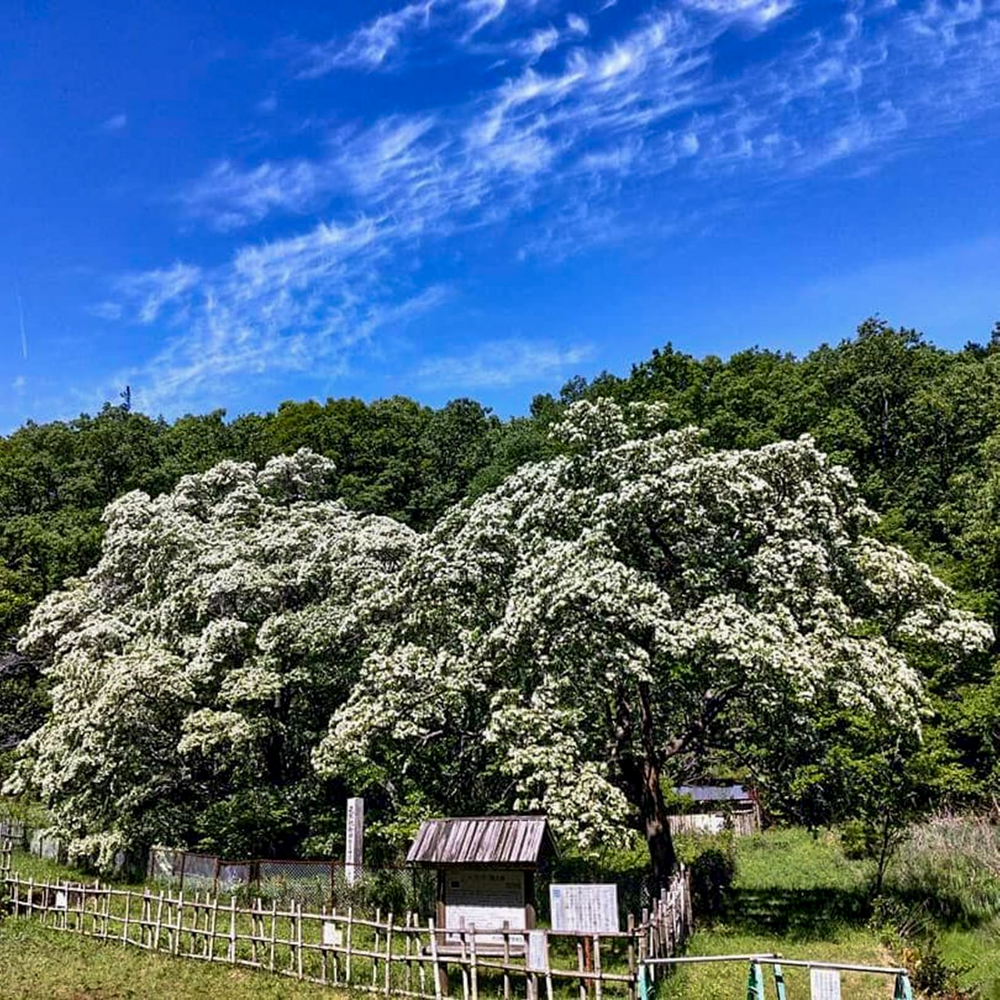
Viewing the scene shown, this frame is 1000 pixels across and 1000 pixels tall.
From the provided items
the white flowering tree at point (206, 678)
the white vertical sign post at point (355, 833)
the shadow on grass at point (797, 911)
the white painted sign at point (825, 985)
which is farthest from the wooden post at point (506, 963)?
the white flowering tree at point (206, 678)

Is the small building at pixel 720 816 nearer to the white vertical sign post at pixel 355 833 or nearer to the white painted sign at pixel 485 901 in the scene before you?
the white vertical sign post at pixel 355 833

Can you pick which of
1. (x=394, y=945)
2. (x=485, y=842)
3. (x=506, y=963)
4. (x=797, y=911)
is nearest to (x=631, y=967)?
(x=506, y=963)

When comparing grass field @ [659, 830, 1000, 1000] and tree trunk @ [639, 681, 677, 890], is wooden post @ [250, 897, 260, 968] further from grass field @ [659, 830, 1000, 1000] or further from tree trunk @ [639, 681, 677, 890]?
tree trunk @ [639, 681, 677, 890]

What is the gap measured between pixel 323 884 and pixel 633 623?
32.7 feet

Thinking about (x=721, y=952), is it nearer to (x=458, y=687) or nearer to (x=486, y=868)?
(x=486, y=868)

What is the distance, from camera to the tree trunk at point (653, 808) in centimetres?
2073

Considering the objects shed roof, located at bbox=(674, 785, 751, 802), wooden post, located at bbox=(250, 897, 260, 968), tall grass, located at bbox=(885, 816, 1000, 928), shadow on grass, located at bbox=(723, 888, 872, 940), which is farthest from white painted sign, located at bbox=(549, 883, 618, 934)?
shed roof, located at bbox=(674, 785, 751, 802)

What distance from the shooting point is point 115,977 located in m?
16.7

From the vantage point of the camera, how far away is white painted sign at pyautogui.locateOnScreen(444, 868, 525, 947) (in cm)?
1589

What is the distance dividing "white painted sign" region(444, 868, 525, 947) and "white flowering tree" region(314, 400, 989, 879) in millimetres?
1758

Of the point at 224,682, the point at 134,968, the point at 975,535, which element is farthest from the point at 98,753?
the point at 975,535

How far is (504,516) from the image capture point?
22.1m

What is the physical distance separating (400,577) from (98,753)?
9.96 metres

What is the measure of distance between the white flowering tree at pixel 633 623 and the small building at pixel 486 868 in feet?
5.18
